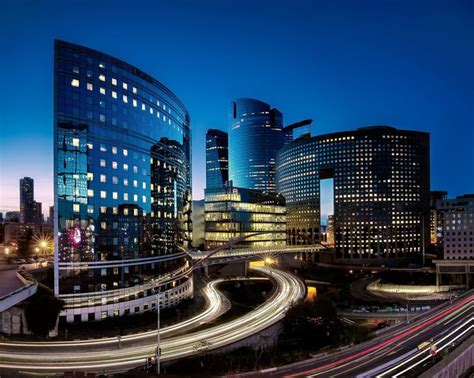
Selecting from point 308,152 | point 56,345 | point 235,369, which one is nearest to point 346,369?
point 235,369

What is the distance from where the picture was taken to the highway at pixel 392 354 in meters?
32.2

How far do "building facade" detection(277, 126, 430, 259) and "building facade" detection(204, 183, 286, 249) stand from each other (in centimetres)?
3903

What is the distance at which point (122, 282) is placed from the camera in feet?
183

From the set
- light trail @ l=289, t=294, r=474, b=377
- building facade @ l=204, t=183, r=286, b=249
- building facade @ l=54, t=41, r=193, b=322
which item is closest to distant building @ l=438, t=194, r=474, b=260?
building facade @ l=204, t=183, r=286, b=249

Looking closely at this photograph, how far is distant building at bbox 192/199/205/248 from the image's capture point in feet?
423

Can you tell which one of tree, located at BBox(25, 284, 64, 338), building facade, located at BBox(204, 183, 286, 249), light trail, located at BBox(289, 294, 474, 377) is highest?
building facade, located at BBox(204, 183, 286, 249)

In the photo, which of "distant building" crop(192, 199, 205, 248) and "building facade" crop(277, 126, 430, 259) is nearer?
"distant building" crop(192, 199, 205, 248)

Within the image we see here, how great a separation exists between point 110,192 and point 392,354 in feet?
141

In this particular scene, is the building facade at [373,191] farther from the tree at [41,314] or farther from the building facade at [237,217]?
the tree at [41,314]

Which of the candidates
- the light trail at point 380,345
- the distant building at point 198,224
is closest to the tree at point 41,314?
the light trail at point 380,345

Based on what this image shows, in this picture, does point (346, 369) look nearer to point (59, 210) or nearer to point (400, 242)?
point (59, 210)

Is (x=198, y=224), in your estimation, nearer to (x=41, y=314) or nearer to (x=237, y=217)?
(x=237, y=217)

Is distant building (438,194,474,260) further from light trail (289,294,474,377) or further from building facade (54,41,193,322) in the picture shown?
building facade (54,41,193,322)

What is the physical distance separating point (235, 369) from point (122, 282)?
2816 centimetres
